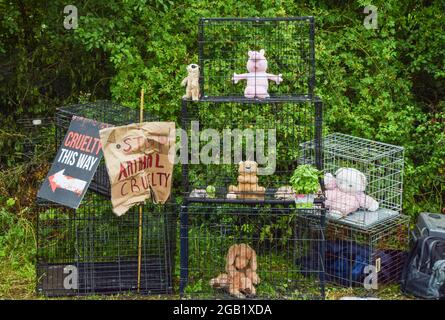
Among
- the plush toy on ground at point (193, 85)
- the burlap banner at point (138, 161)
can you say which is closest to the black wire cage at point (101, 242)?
the burlap banner at point (138, 161)

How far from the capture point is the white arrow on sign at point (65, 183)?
7477 mm

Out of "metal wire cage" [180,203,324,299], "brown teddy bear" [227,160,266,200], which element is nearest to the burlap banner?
"metal wire cage" [180,203,324,299]

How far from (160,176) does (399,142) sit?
2.93 m

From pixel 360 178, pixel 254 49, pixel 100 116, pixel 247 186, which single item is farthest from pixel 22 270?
pixel 360 178

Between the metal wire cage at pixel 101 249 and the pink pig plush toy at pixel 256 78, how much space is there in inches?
54.5

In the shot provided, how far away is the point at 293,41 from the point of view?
8.73 meters

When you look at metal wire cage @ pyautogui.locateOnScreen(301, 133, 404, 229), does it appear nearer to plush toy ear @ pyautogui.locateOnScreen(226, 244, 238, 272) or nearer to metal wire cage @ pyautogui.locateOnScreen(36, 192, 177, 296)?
plush toy ear @ pyautogui.locateOnScreen(226, 244, 238, 272)

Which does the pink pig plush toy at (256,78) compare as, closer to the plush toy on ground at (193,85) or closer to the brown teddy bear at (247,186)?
the plush toy on ground at (193,85)

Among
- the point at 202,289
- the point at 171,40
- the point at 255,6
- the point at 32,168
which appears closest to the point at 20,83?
the point at 32,168

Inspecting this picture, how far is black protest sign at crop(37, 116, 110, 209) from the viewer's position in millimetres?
7484

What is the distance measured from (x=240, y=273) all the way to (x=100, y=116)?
7.04 ft

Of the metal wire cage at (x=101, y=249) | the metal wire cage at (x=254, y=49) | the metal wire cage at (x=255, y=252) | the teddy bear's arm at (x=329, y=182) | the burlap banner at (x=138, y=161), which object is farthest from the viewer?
the metal wire cage at (x=254, y=49)

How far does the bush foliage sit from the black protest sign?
121 cm

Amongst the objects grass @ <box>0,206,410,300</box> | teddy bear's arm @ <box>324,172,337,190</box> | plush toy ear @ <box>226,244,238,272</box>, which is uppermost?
teddy bear's arm @ <box>324,172,337,190</box>
